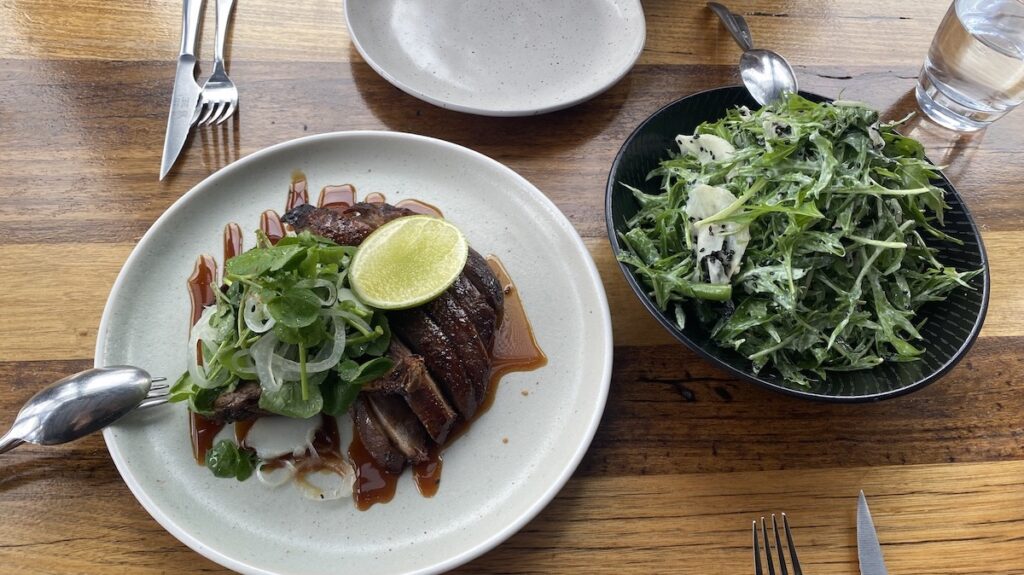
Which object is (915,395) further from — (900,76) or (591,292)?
(900,76)

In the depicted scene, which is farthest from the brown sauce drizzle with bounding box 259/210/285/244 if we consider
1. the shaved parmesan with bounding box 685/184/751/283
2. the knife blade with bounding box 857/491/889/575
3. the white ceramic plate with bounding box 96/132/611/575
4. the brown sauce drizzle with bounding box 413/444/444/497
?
the knife blade with bounding box 857/491/889/575

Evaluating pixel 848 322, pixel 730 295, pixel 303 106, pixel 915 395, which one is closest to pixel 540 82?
pixel 303 106

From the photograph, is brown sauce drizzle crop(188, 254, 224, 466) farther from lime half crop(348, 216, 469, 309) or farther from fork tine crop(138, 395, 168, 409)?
lime half crop(348, 216, 469, 309)

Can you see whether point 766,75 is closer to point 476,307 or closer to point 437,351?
point 476,307

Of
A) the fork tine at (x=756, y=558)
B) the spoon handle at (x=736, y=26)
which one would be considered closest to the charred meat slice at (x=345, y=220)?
the fork tine at (x=756, y=558)

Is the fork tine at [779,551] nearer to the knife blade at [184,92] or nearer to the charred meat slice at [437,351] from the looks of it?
the charred meat slice at [437,351]

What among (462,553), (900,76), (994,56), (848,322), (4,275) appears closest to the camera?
(462,553)
